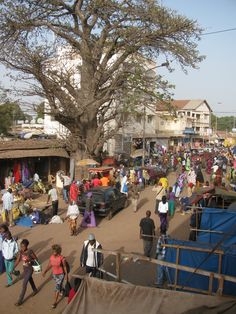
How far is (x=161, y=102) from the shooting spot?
26.0 metres

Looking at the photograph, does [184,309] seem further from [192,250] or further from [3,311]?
[3,311]

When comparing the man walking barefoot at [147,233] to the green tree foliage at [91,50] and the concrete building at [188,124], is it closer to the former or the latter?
the green tree foliage at [91,50]

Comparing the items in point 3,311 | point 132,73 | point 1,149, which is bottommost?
point 3,311

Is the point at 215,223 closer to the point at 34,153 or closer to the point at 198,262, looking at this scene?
the point at 198,262

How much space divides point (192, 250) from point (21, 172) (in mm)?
18752

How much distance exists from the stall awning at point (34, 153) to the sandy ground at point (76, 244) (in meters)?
4.55

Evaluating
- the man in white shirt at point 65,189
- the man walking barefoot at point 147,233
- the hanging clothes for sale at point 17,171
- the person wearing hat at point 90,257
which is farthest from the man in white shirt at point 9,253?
the hanging clothes for sale at point 17,171

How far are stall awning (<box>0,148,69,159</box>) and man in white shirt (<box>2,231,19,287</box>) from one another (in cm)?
1305

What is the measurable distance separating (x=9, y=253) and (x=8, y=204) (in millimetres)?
5915

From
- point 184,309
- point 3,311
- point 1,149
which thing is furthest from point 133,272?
point 1,149

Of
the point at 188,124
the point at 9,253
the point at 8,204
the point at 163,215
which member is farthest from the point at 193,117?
the point at 9,253

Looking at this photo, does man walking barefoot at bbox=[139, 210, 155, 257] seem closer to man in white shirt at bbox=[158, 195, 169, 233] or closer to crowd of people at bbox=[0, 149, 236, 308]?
crowd of people at bbox=[0, 149, 236, 308]

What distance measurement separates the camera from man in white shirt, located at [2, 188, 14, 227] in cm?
1616

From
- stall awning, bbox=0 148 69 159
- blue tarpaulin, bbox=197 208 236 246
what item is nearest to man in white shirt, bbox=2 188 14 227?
stall awning, bbox=0 148 69 159
